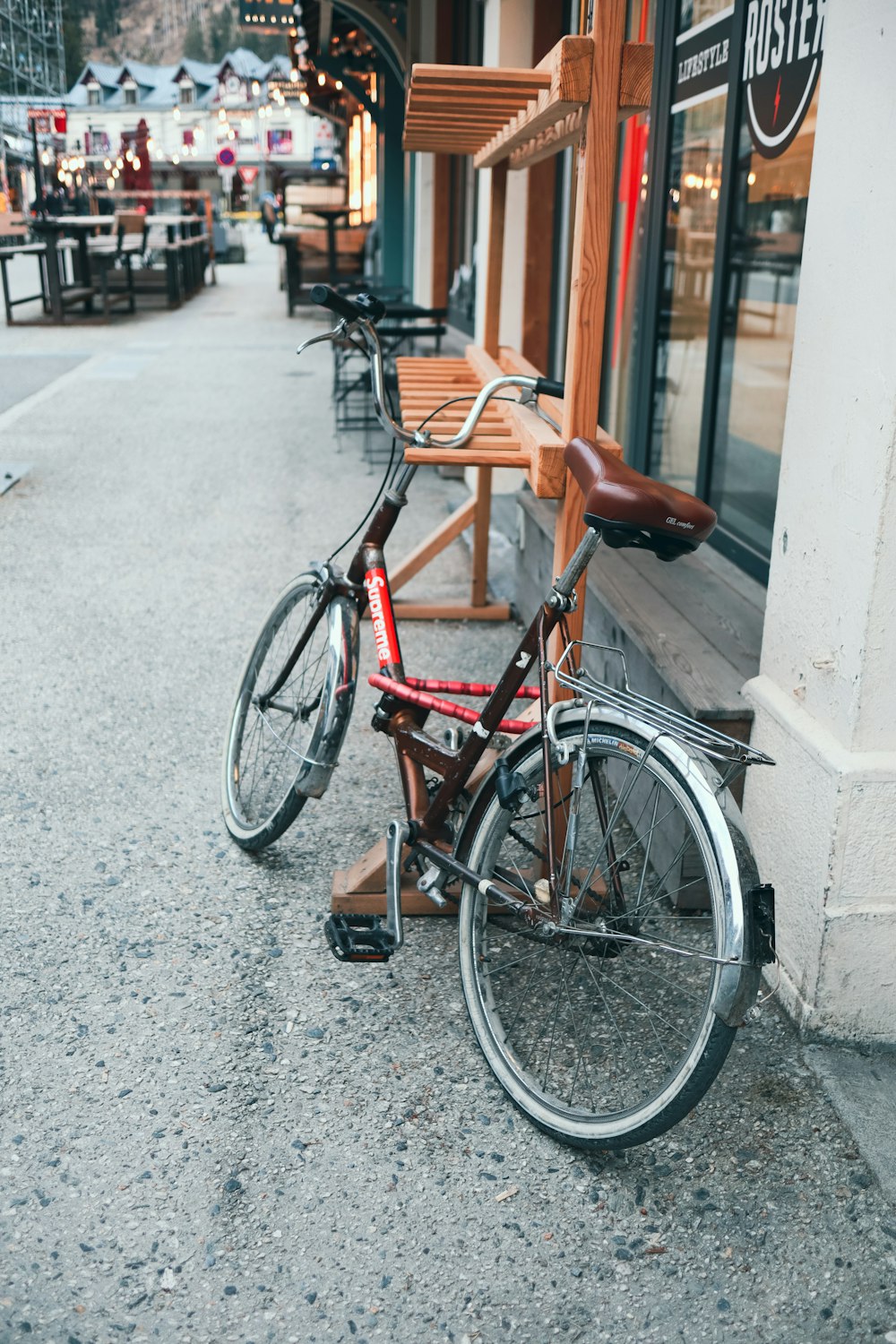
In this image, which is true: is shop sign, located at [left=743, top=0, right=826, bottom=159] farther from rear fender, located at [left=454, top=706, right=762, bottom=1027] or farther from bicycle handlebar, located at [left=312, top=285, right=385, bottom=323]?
rear fender, located at [left=454, top=706, right=762, bottom=1027]

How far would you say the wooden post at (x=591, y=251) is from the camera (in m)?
2.55

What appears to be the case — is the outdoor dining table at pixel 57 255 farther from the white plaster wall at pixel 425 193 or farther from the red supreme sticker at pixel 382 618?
the red supreme sticker at pixel 382 618

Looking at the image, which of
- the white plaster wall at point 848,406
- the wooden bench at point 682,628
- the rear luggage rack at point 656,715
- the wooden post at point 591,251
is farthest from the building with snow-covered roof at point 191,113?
the rear luggage rack at point 656,715

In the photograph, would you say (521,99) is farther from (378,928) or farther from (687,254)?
(378,928)

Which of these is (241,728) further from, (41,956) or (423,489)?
(423,489)

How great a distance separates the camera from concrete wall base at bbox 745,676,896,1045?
2.45m

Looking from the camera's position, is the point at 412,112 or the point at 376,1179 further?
the point at 412,112

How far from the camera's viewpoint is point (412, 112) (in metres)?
3.54

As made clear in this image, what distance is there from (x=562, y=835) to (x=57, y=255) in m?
16.0

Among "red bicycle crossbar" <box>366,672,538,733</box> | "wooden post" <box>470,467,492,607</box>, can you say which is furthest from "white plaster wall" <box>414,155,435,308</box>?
"red bicycle crossbar" <box>366,672,538,733</box>

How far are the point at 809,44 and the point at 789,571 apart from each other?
1.78 metres

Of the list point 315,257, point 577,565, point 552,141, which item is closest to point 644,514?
point 577,565

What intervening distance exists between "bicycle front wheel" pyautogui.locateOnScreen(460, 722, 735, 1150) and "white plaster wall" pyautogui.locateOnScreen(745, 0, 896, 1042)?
26cm

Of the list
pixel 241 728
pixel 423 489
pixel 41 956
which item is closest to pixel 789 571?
pixel 241 728
